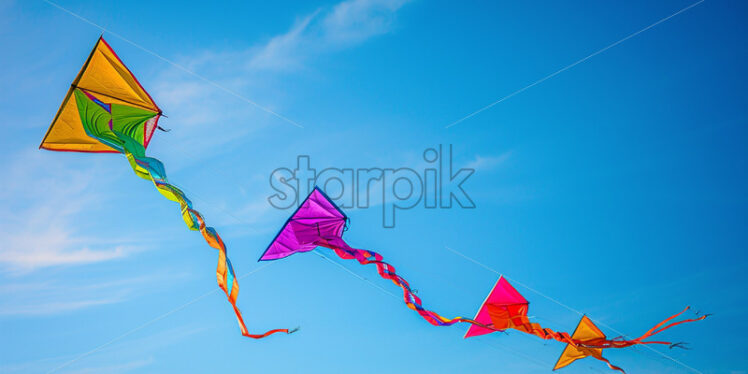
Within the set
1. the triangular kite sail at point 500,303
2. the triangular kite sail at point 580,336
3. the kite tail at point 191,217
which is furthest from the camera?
the triangular kite sail at point 580,336

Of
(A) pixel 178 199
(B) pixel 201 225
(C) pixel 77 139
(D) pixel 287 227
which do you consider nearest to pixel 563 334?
(D) pixel 287 227

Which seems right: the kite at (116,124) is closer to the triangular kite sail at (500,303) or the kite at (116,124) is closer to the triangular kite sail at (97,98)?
the triangular kite sail at (97,98)

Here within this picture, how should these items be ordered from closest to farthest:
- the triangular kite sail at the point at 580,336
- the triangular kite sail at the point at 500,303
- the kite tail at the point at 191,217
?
the kite tail at the point at 191,217 < the triangular kite sail at the point at 500,303 < the triangular kite sail at the point at 580,336

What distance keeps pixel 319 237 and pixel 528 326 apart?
12.8ft

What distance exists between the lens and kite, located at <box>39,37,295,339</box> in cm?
742

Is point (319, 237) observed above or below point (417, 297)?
above

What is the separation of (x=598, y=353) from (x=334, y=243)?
15.8 feet

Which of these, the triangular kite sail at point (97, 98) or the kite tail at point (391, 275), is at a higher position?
the triangular kite sail at point (97, 98)

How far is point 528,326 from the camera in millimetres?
7848

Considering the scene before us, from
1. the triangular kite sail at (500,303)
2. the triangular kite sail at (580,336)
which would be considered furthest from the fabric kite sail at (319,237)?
the triangular kite sail at (580,336)

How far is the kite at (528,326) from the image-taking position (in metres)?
7.52

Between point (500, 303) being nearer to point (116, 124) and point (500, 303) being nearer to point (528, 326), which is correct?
point (528, 326)

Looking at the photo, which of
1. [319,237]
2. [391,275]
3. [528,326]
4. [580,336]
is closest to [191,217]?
[319,237]

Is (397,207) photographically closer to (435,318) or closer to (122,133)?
(435,318)
